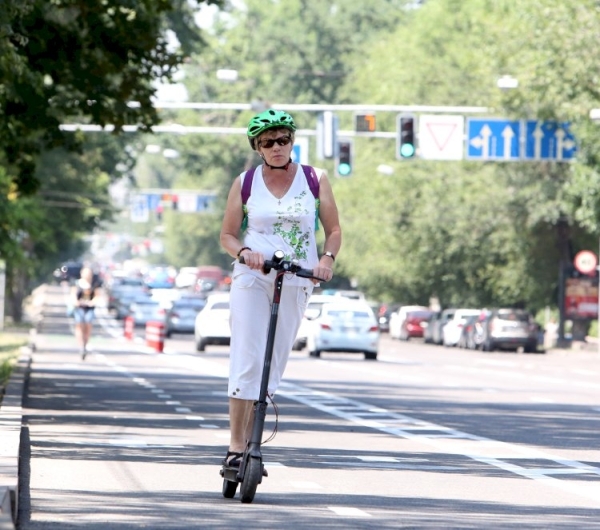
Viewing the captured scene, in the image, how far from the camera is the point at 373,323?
46312 mm

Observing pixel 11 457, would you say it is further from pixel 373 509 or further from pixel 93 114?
pixel 93 114

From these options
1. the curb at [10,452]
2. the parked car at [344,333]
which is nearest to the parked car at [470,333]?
the parked car at [344,333]

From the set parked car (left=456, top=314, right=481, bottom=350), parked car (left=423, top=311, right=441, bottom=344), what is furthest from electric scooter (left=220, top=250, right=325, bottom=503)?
parked car (left=423, top=311, right=441, bottom=344)

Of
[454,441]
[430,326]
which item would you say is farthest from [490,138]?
[430,326]

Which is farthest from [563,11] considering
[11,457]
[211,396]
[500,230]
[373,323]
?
[11,457]

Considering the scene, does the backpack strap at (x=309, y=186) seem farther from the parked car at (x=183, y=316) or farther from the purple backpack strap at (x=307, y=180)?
the parked car at (x=183, y=316)

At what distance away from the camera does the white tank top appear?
34.1ft

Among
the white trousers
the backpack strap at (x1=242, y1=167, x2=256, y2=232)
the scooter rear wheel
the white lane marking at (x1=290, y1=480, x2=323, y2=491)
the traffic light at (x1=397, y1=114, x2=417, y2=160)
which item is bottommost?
the white lane marking at (x1=290, y1=480, x2=323, y2=491)

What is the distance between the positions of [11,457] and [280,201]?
254 centimetres

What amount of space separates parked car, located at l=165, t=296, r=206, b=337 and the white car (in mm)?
8803

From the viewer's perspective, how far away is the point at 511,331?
A: 60.2 meters

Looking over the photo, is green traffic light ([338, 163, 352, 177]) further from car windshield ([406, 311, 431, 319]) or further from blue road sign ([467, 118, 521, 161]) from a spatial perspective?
car windshield ([406, 311, 431, 319])

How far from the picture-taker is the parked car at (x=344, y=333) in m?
45.4

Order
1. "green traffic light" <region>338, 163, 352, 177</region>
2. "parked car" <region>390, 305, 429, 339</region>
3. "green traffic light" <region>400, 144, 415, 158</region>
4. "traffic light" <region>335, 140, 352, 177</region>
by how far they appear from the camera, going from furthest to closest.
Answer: "parked car" <region>390, 305, 429, 339</region> → "traffic light" <region>335, 140, 352, 177</region> → "green traffic light" <region>338, 163, 352, 177</region> → "green traffic light" <region>400, 144, 415, 158</region>
